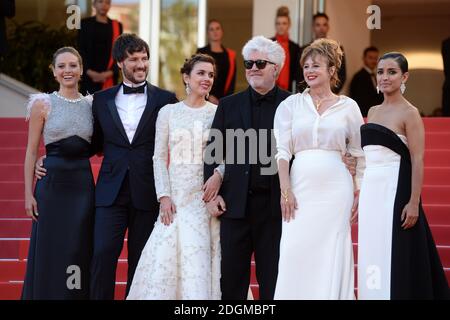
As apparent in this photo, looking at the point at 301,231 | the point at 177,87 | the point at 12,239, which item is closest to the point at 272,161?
the point at 301,231

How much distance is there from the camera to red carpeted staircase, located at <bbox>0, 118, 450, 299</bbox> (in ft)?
33.1

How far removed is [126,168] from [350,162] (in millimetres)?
1641

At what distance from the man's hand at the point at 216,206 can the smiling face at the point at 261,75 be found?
2.84ft

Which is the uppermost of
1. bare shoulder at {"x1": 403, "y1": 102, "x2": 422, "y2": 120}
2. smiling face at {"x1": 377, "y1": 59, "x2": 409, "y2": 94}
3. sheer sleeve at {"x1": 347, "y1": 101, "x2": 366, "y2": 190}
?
smiling face at {"x1": 377, "y1": 59, "x2": 409, "y2": 94}

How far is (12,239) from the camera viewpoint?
10875 millimetres

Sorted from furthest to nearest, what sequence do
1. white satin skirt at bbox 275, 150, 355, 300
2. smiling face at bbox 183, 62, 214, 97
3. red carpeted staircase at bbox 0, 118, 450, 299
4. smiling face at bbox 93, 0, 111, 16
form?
smiling face at bbox 93, 0, 111, 16
red carpeted staircase at bbox 0, 118, 450, 299
smiling face at bbox 183, 62, 214, 97
white satin skirt at bbox 275, 150, 355, 300

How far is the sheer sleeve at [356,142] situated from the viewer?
814cm

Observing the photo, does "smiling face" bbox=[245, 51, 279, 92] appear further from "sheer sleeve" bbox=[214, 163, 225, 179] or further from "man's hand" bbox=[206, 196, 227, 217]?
"man's hand" bbox=[206, 196, 227, 217]

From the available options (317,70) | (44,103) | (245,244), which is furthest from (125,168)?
(317,70)

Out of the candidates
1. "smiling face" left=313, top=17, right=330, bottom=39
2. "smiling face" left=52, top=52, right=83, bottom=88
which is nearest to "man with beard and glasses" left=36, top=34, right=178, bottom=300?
"smiling face" left=52, top=52, right=83, bottom=88

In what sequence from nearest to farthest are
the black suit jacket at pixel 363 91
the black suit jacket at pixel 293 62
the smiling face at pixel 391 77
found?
the smiling face at pixel 391 77, the black suit jacket at pixel 293 62, the black suit jacket at pixel 363 91

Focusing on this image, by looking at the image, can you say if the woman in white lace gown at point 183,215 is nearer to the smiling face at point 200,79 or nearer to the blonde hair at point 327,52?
the smiling face at point 200,79

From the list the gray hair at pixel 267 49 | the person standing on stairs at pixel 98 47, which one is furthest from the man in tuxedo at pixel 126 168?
the person standing on stairs at pixel 98 47

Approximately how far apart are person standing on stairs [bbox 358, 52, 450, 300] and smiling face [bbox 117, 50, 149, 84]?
1.72 m
